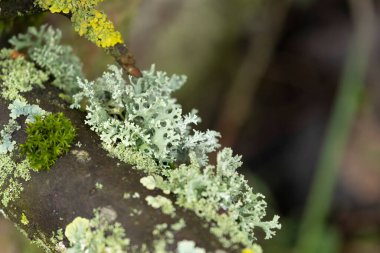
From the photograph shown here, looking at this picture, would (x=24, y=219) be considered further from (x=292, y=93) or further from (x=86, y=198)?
(x=292, y=93)

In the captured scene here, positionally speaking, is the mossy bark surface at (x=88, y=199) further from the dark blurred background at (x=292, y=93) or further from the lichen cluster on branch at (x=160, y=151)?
the dark blurred background at (x=292, y=93)

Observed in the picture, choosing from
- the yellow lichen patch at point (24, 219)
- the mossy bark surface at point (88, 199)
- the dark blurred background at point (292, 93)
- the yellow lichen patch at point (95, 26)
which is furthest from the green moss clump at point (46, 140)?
the dark blurred background at point (292, 93)

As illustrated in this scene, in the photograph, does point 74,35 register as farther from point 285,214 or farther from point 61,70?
point 285,214

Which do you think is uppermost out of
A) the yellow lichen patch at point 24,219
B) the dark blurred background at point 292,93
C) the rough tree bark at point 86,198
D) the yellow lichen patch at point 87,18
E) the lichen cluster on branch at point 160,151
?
the dark blurred background at point 292,93

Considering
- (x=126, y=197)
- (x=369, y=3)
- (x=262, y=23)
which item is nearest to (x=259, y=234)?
(x=262, y=23)

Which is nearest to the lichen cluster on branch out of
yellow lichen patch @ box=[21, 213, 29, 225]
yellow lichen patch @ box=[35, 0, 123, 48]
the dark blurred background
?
yellow lichen patch @ box=[35, 0, 123, 48]

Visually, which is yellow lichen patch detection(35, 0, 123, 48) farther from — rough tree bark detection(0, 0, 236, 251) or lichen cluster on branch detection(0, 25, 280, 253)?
rough tree bark detection(0, 0, 236, 251)
